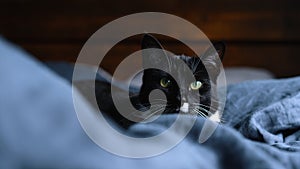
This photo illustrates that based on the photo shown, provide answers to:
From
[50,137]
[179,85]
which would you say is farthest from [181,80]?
[50,137]

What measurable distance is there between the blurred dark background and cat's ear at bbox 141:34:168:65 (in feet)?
2.78

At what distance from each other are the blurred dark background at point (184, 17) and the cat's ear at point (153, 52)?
85cm

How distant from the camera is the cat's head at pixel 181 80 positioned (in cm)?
96

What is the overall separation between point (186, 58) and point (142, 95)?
0.53 ft

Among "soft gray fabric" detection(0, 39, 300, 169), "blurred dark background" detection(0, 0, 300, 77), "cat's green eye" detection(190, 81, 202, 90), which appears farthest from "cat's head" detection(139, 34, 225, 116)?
"blurred dark background" detection(0, 0, 300, 77)

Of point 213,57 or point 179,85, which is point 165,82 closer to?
point 179,85

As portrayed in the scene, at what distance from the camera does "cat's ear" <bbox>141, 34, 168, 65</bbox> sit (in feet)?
3.34

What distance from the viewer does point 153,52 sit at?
1.03 m

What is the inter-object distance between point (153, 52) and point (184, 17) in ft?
3.02

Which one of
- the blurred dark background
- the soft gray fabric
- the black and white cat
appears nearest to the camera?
the soft gray fabric

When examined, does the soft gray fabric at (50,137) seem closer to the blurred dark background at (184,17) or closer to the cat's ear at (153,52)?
the cat's ear at (153,52)

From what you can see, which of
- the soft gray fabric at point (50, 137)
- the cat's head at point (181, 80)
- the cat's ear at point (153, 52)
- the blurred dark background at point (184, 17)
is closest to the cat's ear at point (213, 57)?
the cat's head at point (181, 80)

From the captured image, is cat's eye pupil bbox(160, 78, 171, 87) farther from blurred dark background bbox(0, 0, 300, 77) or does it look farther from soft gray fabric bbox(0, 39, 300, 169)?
blurred dark background bbox(0, 0, 300, 77)

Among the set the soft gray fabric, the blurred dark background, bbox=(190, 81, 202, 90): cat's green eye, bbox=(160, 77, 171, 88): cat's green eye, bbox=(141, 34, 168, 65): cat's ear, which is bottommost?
the soft gray fabric
